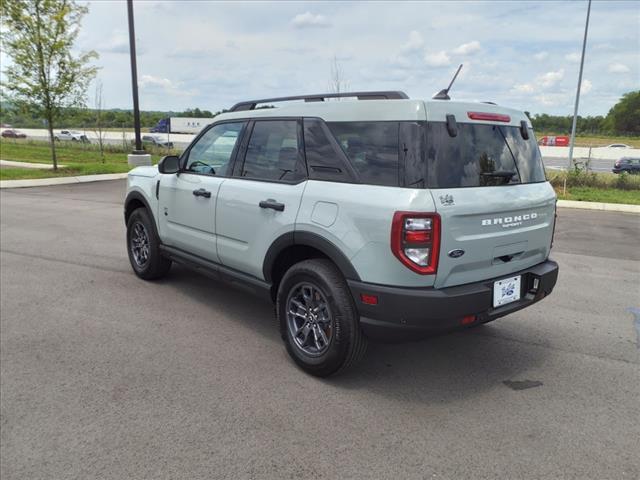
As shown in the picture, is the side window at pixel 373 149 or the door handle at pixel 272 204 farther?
the door handle at pixel 272 204

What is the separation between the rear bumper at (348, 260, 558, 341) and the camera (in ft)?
9.61

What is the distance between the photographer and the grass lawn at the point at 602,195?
1352cm

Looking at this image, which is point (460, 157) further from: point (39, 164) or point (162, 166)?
point (39, 164)

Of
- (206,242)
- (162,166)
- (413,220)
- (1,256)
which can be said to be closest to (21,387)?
(206,242)

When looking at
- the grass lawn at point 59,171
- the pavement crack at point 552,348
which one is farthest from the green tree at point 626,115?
the pavement crack at point 552,348

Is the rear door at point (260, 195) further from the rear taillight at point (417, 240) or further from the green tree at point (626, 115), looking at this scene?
the green tree at point (626, 115)

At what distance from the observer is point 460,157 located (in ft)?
10.2

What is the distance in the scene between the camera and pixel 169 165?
4.84 meters

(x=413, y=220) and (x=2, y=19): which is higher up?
(x=2, y=19)

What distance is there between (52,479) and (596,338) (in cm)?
419

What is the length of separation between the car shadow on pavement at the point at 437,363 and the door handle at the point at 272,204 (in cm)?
117

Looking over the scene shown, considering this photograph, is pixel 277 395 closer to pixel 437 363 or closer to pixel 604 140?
pixel 437 363

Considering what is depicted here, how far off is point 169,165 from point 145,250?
1256 millimetres

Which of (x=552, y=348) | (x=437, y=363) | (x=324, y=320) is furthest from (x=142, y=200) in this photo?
(x=552, y=348)
